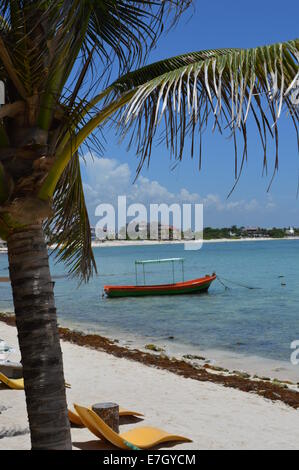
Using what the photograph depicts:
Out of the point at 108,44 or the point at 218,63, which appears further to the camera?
the point at 108,44

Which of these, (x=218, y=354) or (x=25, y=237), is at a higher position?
(x=25, y=237)

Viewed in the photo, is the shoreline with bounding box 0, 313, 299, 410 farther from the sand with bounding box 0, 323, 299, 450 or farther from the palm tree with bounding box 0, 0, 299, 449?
the palm tree with bounding box 0, 0, 299, 449

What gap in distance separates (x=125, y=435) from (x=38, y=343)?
2.86 m

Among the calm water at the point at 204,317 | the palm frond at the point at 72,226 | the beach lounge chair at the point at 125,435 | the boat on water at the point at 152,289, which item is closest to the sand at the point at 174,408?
the beach lounge chair at the point at 125,435

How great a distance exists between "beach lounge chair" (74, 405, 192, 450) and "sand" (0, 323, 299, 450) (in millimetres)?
217

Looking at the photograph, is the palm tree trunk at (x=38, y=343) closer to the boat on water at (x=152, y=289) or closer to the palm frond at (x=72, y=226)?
the palm frond at (x=72, y=226)

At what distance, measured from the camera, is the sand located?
6.60 m

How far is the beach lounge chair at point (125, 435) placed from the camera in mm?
5508

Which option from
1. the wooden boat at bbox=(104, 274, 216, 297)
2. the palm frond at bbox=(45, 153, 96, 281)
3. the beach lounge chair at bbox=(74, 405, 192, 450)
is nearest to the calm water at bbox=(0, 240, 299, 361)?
the wooden boat at bbox=(104, 274, 216, 297)

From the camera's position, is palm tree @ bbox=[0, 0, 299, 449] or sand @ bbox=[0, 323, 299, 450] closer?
palm tree @ bbox=[0, 0, 299, 449]

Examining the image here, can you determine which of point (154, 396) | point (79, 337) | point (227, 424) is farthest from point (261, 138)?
point (79, 337)

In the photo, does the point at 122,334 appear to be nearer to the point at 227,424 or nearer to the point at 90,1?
the point at 227,424

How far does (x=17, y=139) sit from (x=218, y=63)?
1352 millimetres

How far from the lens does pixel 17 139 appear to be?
3.43m
